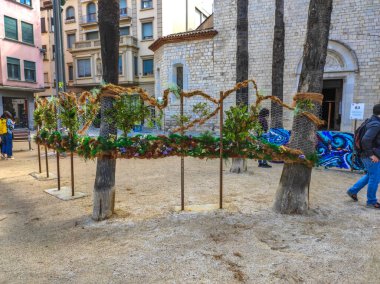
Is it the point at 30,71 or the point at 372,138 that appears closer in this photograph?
the point at 372,138

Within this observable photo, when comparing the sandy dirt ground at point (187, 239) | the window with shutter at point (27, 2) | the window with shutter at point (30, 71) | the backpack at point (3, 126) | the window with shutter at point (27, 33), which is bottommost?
the sandy dirt ground at point (187, 239)

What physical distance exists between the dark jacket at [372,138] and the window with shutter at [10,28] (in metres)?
27.8

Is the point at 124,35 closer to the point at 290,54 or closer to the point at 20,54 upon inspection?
the point at 20,54

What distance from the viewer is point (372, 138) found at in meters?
4.87

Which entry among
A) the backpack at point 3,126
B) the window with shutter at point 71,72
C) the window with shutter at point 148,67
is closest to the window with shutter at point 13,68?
the window with shutter at point 71,72

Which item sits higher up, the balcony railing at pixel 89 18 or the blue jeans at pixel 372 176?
the balcony railing at pixel 89 18

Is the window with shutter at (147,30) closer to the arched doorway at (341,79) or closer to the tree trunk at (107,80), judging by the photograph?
the arched doorway at (341,79)

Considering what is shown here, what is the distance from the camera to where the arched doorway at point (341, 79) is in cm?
1449

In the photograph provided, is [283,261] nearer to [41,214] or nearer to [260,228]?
[260,228]

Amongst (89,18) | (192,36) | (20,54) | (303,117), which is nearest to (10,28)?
(20,54)

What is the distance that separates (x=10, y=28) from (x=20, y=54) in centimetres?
212

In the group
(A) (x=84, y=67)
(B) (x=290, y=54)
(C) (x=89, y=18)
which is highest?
(C) (x=89, y=18)

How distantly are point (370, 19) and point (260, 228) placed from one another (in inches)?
544

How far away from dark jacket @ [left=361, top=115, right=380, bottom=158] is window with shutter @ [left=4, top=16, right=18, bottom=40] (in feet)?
91.2
